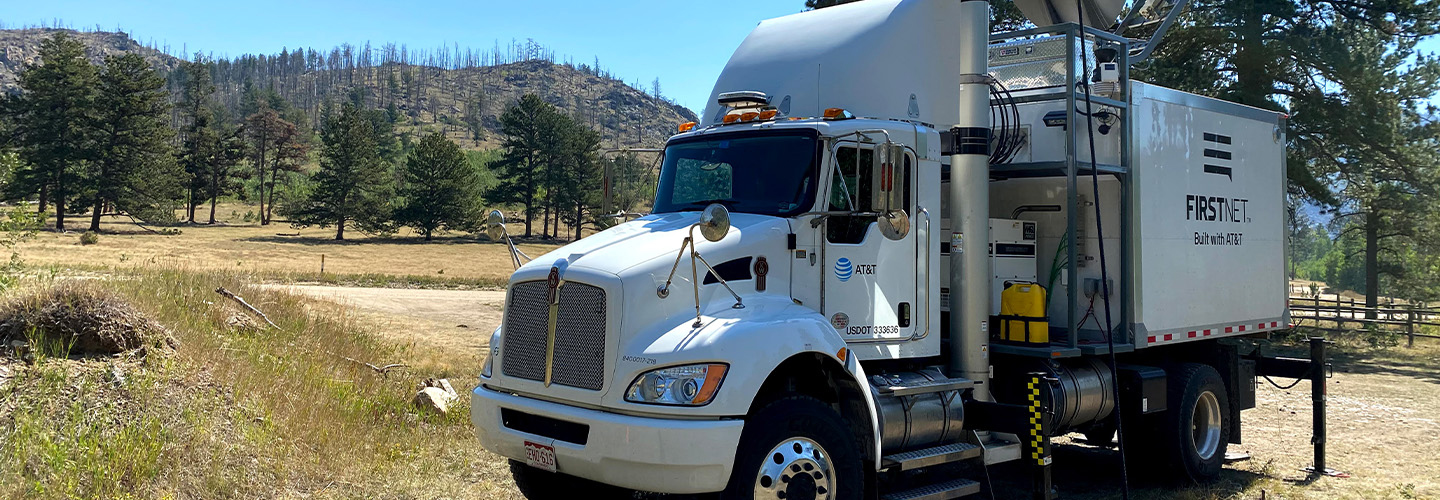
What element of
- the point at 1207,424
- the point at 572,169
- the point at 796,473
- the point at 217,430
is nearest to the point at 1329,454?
the point at 1207,424

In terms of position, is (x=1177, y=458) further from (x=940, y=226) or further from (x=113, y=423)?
(x=113, y=423)

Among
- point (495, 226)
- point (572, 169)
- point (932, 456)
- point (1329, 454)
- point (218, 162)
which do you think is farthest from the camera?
point (218, 162)

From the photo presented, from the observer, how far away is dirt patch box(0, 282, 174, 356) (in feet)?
29.0

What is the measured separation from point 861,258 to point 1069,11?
3.81 m

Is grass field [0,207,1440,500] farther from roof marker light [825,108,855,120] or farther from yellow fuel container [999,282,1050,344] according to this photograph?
roof marker light [825,108,855,120]

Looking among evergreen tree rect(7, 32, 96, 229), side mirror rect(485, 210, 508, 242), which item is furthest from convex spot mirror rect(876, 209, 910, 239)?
evergreen tree rect(7, 32, 96, 229)

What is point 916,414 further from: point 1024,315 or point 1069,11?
point 1069,11

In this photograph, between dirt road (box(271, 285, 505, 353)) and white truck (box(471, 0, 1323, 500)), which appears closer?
white truck (box(471, 0, 1323, 500))

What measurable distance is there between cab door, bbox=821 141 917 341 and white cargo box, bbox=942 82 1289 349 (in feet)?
7.76

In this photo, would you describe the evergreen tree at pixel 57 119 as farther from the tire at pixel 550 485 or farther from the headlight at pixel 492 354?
the tire at pixel 550 485

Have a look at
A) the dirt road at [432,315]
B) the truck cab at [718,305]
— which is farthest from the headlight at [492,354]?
the dirt road at [432,315]

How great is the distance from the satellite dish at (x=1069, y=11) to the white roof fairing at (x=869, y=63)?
1.77 metres

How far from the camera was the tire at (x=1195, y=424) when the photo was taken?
946 cm

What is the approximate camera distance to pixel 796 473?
6.09 m
